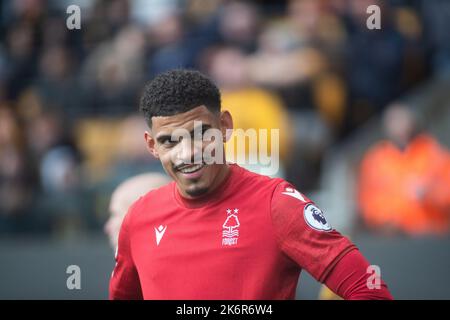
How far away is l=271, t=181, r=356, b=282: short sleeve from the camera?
3.34 m

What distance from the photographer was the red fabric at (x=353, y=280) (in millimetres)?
3264

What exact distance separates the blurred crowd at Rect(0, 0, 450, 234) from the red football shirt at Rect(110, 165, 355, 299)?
4805 millimetres

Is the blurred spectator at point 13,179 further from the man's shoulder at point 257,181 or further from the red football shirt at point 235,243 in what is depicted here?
the man's shoulder at point 257,181

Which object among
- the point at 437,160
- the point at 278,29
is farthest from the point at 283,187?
the point at 278,29

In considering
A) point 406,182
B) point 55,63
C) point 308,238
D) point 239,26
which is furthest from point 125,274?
point 55,63

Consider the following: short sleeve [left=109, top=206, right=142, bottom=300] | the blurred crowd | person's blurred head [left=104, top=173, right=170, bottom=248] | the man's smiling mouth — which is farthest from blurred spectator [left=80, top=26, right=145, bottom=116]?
the man's smiling mouth

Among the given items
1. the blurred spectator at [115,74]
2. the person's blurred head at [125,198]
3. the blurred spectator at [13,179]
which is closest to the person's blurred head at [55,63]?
the blurred spectator at [115,74]

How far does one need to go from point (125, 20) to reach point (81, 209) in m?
3.23

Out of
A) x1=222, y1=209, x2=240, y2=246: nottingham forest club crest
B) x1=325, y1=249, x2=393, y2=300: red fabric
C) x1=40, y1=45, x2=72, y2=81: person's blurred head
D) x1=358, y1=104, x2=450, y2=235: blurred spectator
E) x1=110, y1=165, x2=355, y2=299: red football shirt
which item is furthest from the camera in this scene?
x1=40, y1=45, x2=72, y2=81: person's blurred head

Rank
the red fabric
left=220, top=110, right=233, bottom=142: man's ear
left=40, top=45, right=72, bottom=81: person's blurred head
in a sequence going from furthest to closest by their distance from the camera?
left=40, top=45, right=72, bottom=81: person's blurred head
left=220, top=110, right=233, bottom=142: man's ear
the red fabric

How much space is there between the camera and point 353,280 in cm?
329

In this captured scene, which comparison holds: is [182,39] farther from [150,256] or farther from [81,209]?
[150,256]

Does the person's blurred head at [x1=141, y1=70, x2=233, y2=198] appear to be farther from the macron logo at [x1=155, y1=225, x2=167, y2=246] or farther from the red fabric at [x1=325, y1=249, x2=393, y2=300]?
the red fabric at [x1=325, y1=249, x2=393, y2=300]
